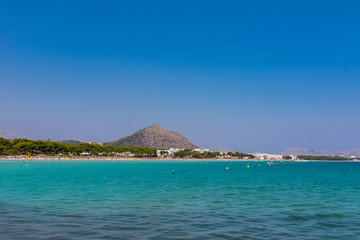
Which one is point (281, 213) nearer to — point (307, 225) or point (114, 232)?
point (307, 225)

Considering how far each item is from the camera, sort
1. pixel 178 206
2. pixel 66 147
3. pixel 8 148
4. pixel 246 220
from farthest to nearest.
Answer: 1. pixel 66 147
2. pixel 8 148
3. pixel 178 206
4. pixel 246 220

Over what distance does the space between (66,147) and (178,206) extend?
615 ft

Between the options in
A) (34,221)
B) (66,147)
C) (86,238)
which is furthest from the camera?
(66,147)

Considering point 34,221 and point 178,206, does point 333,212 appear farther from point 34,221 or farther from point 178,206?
point 34,221

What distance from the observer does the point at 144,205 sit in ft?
83.8

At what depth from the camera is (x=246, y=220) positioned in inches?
790

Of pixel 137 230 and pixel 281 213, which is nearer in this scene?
pixel 137 230

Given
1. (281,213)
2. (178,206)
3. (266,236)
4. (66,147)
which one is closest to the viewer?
(266,236)

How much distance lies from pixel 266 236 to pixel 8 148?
594ft

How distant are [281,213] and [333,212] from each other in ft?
14.2

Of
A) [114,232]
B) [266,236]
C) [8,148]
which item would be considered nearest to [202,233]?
[266,236]

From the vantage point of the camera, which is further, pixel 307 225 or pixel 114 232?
pixel 307 225

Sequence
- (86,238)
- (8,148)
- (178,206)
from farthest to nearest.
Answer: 1. (8,148)
2. (178,206)
3. (86,238)

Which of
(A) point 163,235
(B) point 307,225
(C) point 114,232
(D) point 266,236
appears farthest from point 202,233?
(B) point 307,225
